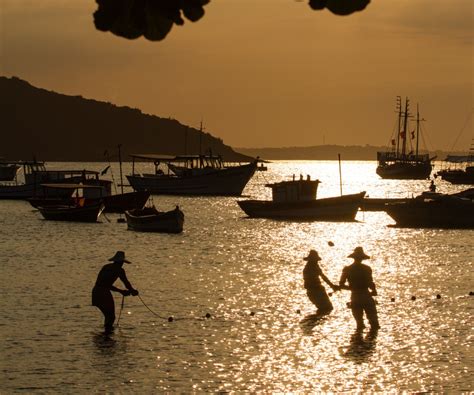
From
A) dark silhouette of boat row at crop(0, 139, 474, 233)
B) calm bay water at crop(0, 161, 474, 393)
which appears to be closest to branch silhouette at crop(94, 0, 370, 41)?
calm bay water at crop(0, 161, 474, 393)

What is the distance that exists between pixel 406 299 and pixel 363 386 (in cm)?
1609

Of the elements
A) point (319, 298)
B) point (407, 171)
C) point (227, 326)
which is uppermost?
point (407, 171)

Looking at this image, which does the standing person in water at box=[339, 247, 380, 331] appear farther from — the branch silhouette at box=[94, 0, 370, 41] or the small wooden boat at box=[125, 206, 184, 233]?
the small wooden boat at box=[125, 206, 184, 233]

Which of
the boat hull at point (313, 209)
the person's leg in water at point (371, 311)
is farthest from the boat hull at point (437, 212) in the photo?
the person's leg in water at point (371, 311)

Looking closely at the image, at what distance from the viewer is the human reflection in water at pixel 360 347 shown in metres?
24.0

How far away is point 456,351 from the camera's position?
25.2 metres

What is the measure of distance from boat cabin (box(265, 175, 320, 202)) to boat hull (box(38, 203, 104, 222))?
564 inches

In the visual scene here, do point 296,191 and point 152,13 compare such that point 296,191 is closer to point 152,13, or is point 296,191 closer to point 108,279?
point 108,279

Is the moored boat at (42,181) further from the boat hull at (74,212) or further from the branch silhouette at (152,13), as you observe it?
the branch silhouette at (152,13)

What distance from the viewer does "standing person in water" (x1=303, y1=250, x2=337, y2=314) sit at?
81.1ft

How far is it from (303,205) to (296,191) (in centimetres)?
116


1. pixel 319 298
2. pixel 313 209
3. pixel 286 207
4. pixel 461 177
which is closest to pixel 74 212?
pixel 286 207

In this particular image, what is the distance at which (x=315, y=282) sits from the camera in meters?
26.1

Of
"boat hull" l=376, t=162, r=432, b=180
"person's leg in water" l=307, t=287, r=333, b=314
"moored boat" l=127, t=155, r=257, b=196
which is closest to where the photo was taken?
"person's leg in water" l=307, t=287, r=333, b=314
